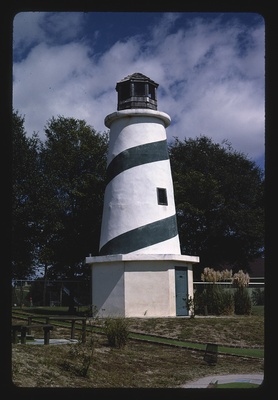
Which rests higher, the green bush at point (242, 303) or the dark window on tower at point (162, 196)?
the dark window on tower at point (162, 196)

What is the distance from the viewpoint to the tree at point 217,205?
31078mm

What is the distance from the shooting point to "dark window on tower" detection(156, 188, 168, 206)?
60.5 ft

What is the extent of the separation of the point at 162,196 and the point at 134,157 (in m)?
1.61

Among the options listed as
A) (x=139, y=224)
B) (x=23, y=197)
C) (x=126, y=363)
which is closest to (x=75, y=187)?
(x=23, y=197)

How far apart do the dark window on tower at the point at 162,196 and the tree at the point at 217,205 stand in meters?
11.1

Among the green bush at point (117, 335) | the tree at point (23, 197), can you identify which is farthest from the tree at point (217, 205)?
the green bush at point (117, 335)

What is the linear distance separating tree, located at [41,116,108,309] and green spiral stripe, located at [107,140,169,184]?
6.37m

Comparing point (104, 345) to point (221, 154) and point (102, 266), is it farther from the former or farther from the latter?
point (221, 154)

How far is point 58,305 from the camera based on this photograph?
101 ft

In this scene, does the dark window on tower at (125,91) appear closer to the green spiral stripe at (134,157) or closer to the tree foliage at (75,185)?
the green spiral stripe at (134,157)

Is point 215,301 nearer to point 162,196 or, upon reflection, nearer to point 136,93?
point 162,196

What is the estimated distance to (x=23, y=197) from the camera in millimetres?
22328
